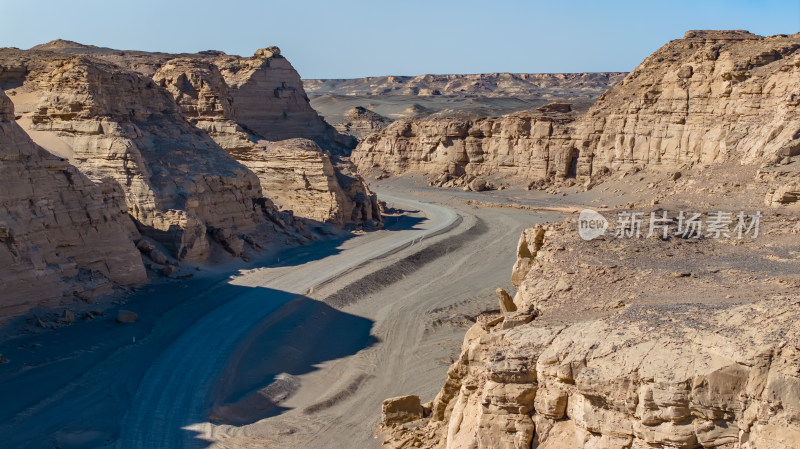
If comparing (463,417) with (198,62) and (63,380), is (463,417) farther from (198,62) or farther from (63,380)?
(198,62)

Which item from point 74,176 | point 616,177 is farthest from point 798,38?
point 74,176

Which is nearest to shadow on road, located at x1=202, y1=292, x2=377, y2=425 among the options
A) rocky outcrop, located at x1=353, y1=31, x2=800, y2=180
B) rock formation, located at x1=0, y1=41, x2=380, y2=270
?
rock formation, located at x1=0, y1=41, x2=380, y2=270

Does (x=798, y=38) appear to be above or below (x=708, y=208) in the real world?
above

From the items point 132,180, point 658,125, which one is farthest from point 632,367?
point 658,125

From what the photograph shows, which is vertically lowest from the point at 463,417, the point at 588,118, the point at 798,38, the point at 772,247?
the point at 463,417

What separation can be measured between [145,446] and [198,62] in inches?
1249

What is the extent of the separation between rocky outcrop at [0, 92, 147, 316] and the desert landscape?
0.07m

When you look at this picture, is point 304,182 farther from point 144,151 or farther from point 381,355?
point 381,355

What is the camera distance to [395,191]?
55.3 m

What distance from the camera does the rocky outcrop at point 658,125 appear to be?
36312 millimetres

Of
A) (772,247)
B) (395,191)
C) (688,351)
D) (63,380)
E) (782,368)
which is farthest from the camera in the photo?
(395,191)

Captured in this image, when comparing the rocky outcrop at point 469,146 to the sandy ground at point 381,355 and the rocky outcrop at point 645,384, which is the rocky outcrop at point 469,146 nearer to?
the sandy ground at point 381,355

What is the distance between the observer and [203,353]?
1870 centimetres

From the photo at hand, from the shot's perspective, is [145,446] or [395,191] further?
[395,191]
